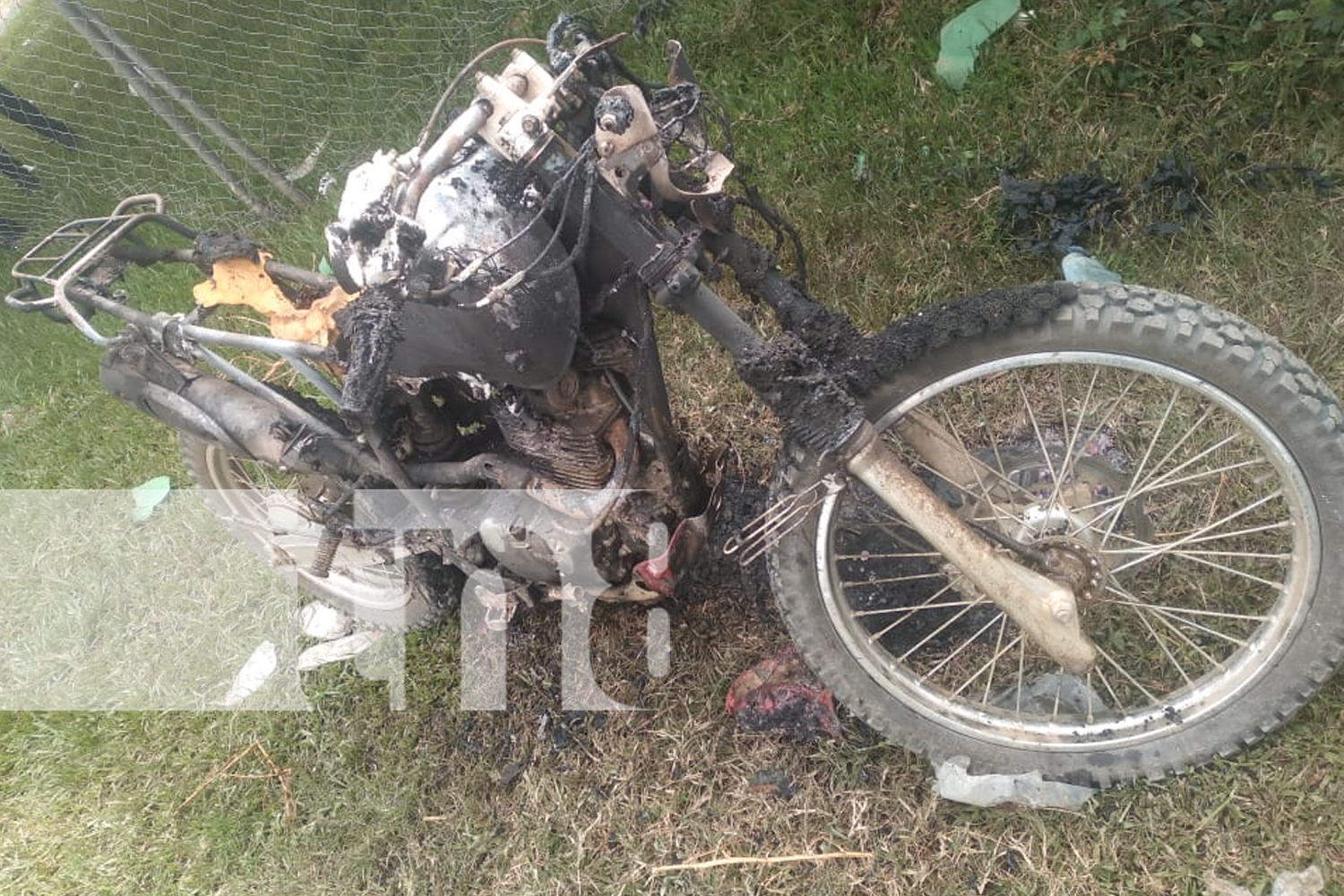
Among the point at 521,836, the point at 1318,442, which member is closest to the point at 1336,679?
the point at 1318,442

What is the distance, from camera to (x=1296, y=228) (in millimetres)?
2408

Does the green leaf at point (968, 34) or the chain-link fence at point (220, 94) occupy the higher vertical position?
the chain-link fence at point (220, 94)

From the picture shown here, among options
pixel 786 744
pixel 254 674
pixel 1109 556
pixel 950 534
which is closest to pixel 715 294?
pixel 950 534

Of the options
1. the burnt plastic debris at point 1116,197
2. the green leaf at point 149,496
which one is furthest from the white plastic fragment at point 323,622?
the burnt plastic debris at point 1116,197

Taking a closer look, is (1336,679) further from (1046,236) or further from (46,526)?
(46,526)

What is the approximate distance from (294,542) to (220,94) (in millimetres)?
2465

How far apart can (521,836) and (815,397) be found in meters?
1.30

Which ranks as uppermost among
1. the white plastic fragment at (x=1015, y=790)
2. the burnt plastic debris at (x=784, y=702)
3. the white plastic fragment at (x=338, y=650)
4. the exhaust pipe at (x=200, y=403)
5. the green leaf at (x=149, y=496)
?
the exhaust pipe at (x=200, y=403)

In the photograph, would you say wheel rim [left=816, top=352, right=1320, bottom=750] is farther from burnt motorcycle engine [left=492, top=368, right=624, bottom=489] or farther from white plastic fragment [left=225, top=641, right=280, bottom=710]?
white plastic fragment [left=225, top=641, right=280, bottom=710]

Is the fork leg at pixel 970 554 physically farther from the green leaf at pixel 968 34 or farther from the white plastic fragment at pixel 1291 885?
the green leaf at pixel 968 34

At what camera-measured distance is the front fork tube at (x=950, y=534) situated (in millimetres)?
1649

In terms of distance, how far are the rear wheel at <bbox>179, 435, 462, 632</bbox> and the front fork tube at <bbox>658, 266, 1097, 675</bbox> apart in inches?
45.9

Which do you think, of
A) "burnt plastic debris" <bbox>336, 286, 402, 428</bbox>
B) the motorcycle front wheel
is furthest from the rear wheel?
the motorcycle front wheel

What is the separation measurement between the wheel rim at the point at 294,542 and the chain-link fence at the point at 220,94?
179 cm
